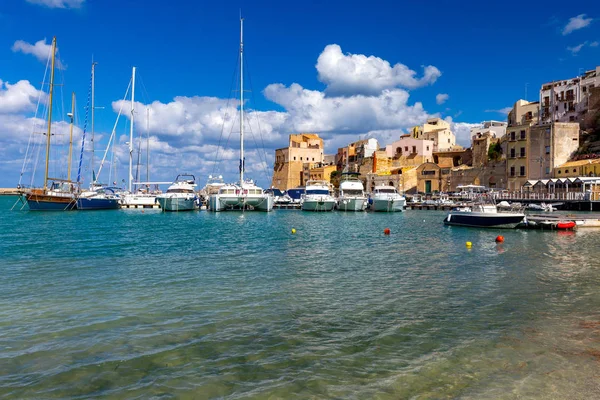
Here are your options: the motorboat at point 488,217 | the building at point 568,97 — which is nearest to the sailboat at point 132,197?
the motorboat at point 488,217

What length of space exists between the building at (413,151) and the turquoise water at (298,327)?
72.0 metres

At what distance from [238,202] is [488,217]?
27.9 meters

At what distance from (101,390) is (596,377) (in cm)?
654

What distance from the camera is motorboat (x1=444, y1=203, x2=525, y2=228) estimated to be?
29.0 m

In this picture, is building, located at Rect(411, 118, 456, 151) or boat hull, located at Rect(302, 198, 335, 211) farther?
building, located at Rect(411, 118, 456, 151)

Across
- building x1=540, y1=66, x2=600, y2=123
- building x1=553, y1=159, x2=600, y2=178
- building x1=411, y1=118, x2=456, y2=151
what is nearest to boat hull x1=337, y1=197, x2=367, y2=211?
building x1=553, y1=159, x2=600, y2=178

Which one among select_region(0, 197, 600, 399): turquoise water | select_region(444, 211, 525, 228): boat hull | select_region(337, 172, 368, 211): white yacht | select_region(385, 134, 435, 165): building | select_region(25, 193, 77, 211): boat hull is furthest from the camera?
select_region(385, 134, 435, 165): building

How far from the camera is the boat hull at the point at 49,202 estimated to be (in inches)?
1875

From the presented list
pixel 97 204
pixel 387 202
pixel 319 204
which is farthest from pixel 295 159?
pixel 97 204

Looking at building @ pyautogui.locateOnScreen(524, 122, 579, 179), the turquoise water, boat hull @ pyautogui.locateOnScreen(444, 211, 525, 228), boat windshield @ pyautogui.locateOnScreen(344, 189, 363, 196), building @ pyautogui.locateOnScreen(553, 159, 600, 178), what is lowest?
the turquoise water

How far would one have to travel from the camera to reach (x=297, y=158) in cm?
11144

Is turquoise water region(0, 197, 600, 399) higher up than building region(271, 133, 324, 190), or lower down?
lower down

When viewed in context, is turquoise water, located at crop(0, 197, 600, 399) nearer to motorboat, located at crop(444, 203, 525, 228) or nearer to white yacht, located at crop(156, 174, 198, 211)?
motorboat, located at crop(444, 203, 525, 228)

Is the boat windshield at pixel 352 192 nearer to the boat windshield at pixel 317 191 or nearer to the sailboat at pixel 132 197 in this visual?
the boat windshield at pixel 317 191
